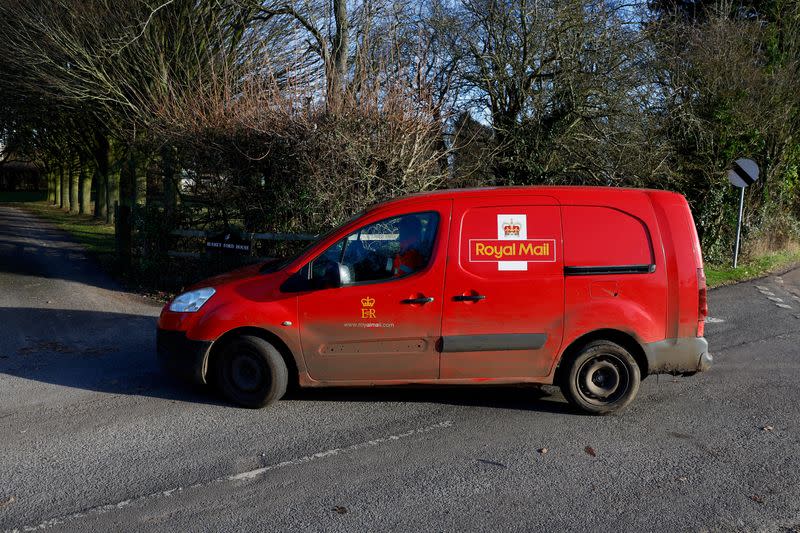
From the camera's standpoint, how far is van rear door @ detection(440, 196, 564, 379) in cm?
595

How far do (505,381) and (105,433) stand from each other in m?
3.31

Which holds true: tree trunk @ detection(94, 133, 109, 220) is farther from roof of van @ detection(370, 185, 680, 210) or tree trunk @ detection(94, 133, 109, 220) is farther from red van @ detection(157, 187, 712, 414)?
roof of van @ detection(370, 185, 680, 210)

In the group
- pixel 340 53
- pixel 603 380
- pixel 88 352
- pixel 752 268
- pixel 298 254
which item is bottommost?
pixel 88 352

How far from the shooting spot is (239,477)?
184 inches

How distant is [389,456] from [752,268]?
15.5 meters

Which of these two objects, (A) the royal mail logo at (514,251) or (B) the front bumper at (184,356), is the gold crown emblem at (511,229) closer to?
(A) the royal mail logo at (514,251)

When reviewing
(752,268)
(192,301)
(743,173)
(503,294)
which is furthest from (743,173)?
(192,301)

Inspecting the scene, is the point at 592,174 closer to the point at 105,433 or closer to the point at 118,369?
the point at 118,369

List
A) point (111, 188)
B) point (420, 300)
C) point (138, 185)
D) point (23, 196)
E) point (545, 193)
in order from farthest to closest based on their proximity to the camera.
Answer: point (23, 196) < point (111, 188) < point (138, 185) < point (545, 193) < point (420, 300)

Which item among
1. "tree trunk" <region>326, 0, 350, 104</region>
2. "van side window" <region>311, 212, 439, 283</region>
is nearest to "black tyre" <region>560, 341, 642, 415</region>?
"van side window" <region>311, 212, 439, 283</region>

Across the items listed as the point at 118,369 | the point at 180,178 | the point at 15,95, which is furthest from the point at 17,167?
the point at 118,369

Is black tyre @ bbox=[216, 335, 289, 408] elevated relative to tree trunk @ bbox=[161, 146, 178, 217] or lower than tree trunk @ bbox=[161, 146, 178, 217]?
lower

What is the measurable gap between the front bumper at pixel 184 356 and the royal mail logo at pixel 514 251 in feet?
8.14

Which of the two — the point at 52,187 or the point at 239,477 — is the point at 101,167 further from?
the point at 52,187
